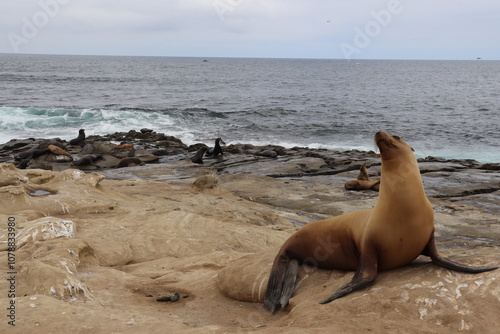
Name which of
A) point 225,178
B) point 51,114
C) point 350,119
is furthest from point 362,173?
point 51,114

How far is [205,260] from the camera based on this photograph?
614 cm

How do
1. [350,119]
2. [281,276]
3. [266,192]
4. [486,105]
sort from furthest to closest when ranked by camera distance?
1. [486,105]
2. [350,119]
3. [266,192]
4. [281,276]

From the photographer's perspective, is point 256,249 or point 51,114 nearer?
point 256,249

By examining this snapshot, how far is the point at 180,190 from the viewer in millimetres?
11281

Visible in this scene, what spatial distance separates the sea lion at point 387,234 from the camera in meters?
3.90

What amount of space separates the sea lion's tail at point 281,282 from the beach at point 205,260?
0.09 meters

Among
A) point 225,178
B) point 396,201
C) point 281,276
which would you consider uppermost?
point 396,201

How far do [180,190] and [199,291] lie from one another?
6.44m

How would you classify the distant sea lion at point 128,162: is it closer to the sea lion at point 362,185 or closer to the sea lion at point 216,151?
the sea lion at point 216,151

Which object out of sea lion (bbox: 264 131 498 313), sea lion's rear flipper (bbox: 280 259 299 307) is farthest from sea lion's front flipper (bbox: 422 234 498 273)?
sea lion's rear flipper (bbox: 280 259 299 307)

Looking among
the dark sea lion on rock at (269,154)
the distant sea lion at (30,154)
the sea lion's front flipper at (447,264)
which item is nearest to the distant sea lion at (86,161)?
the distant sea lion at (30,154)

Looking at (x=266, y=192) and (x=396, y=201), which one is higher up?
(x=396, y=201)

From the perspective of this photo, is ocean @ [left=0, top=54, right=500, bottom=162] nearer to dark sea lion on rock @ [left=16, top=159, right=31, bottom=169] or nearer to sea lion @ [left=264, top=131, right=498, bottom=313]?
dark sea lion on rock @ [left=16, top=159, right=31, bottom=169]

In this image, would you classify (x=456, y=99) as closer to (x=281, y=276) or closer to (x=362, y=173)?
(x=362, y=173)
